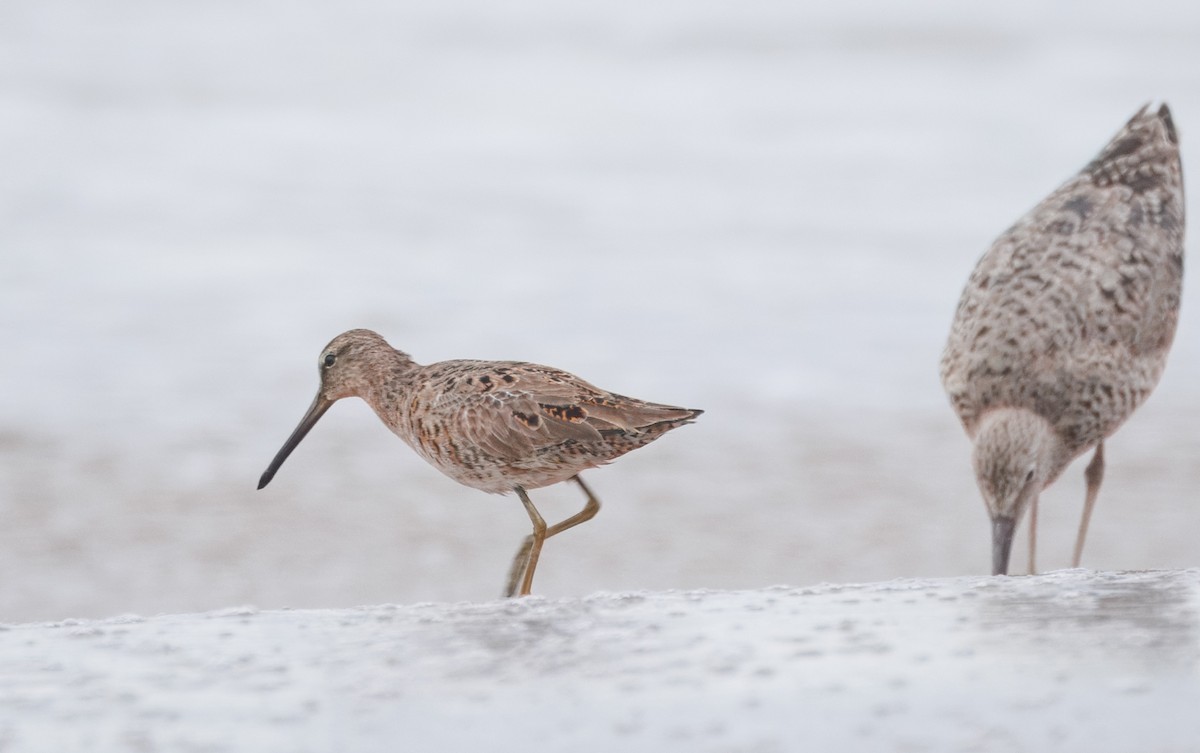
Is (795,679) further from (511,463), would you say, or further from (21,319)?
(21,319)

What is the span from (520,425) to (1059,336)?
2.07 metres

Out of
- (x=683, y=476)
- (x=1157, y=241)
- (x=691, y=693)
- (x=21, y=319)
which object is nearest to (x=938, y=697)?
(x=691, y=693)

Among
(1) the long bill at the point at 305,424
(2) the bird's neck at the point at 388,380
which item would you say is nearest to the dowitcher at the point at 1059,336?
(2) the bird's neck at the point at 388,380

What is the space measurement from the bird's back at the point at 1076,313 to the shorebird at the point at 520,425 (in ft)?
5.62

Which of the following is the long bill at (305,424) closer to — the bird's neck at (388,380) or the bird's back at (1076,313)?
the bird's neck at (388,380)

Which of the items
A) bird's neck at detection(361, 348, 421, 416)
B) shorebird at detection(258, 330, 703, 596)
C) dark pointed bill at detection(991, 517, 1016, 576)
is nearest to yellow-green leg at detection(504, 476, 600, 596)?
shorebird at detection(258, 330, 703, 596)

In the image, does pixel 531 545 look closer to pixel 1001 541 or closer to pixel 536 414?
pixel 536 414

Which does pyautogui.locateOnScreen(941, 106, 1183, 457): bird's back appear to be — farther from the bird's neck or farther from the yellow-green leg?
the bird's neck

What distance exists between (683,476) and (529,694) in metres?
4.22

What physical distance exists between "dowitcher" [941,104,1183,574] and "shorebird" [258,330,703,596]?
1.40 meters

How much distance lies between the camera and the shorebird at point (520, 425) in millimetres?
3195

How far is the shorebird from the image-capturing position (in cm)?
320

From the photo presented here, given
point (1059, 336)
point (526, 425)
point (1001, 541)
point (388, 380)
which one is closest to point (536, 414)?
point (526, 425)

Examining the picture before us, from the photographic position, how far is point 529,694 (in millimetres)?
2098
